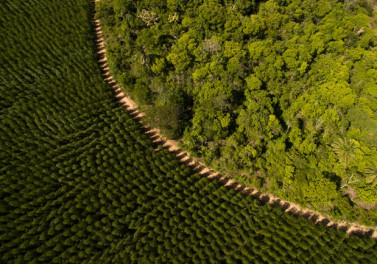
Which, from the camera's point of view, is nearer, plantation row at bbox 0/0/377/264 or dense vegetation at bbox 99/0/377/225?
plantation row at bbox 0/0/377/264

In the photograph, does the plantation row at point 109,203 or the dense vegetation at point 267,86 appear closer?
the plantation row at point 109,203

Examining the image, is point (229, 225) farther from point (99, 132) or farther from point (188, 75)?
point (188, 75)

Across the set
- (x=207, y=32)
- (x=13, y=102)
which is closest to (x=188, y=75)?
(x=207, y=32)

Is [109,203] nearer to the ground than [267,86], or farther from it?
nearer to the ground
